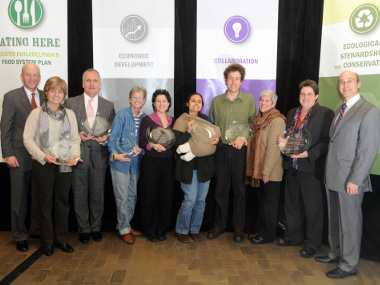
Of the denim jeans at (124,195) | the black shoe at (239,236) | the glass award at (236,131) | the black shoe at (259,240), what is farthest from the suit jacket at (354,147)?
the denim jeans at (124,195)

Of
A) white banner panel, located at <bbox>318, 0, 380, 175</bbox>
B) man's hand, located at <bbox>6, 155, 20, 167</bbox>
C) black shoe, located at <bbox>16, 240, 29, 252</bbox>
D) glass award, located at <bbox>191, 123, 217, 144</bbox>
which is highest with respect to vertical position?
white banner panel, located at <bbox>318, 0, 380, 175</bbox>

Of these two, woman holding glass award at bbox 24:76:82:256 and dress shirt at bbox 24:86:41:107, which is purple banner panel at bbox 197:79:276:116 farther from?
dress shirt at bbox 24:86:41:107

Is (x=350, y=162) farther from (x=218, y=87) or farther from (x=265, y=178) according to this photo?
(x=218, y=87)

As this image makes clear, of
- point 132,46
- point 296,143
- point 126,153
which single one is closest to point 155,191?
point 126,153

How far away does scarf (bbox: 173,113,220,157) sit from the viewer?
3.26 meters

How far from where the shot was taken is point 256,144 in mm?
3369

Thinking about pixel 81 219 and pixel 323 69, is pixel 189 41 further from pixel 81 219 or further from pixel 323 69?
pixel 81 219

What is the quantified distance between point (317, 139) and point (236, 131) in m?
0.79

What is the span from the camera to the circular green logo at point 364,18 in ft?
10.8

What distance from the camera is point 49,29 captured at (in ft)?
12.5

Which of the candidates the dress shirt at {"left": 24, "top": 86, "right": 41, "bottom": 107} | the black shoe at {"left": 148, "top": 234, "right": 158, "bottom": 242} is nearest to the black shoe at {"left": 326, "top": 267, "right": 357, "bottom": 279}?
the black shoe at {"left": 148, "top": 234, "right": 158, "bottom": 242}

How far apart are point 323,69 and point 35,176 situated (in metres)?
3.28

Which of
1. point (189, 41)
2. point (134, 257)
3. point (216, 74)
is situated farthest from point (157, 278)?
point (189, 41)

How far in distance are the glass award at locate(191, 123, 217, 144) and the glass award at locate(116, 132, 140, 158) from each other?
24.6 inches
